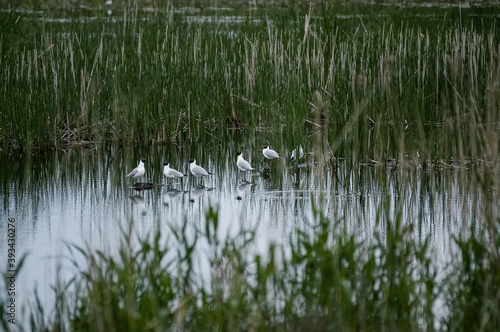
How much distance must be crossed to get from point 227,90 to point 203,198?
2.60 meters

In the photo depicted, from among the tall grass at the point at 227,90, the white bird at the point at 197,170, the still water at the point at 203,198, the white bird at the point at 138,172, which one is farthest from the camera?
the tall grass at the point at 227,90

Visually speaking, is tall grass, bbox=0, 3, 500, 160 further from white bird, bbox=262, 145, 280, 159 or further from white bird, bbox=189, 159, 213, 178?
white bird, bbox=189, 159, 213, 178

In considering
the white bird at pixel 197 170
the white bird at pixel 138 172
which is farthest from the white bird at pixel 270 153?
the white bird at pixel 138 172

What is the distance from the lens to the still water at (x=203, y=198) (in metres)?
4.58

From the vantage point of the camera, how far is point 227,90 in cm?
818

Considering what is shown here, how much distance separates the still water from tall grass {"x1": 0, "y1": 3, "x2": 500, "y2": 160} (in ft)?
0.91

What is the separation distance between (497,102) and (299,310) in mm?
4013

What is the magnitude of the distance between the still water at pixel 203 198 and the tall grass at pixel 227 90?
279mm

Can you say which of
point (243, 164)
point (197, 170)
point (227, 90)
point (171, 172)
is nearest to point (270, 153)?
point (243, 164)

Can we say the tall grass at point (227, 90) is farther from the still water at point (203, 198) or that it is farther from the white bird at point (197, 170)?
the white bird at point (197, 170)

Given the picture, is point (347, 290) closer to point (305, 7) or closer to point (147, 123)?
point (147, 123)

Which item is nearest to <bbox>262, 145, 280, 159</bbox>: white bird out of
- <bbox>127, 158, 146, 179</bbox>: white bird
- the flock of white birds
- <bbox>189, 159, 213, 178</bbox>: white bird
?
the flock of white birds

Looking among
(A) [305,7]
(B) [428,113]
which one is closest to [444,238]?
(B) [428,113]

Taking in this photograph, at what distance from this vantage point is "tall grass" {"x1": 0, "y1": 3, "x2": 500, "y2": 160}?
698 centimetres
